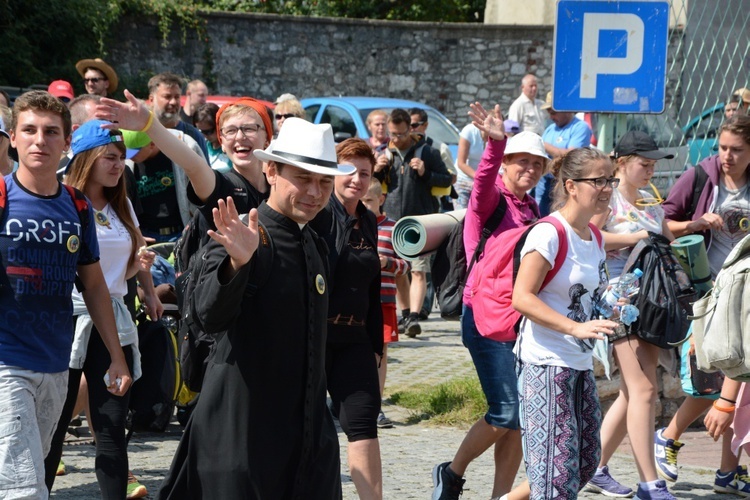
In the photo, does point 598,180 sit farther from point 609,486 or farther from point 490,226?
point 609,486

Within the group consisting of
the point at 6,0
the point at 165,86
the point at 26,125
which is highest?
the point at 6,0

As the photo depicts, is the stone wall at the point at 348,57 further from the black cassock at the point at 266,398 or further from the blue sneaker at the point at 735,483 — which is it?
the black cassock at the point at 266,398

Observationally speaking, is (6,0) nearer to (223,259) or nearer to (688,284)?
(688,284)

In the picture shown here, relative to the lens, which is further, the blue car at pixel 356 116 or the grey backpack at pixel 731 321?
the blue car at pixel 356 116

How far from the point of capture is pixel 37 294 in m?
4.69

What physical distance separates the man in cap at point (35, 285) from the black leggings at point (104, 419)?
0.73 metres

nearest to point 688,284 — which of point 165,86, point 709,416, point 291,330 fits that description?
point 709,416

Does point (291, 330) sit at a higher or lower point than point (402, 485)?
higher

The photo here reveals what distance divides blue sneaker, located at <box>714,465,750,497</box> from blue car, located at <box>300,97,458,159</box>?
9.25m

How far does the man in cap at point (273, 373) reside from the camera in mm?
4000

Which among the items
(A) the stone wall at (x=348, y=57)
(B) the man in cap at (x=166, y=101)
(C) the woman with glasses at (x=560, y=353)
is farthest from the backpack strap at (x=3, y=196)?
(A) the stone wall at (x=348, y=57)

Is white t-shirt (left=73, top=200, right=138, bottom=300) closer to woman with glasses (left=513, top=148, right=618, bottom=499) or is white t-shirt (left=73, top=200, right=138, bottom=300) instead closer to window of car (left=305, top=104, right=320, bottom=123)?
woman with glasses (left=513, top=148, right=618, bottom=499)

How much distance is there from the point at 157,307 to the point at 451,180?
5.93 metres

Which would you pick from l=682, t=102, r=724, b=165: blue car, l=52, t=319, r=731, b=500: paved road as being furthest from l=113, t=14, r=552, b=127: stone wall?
l=52, t=319, r=731, b=500: paved road
